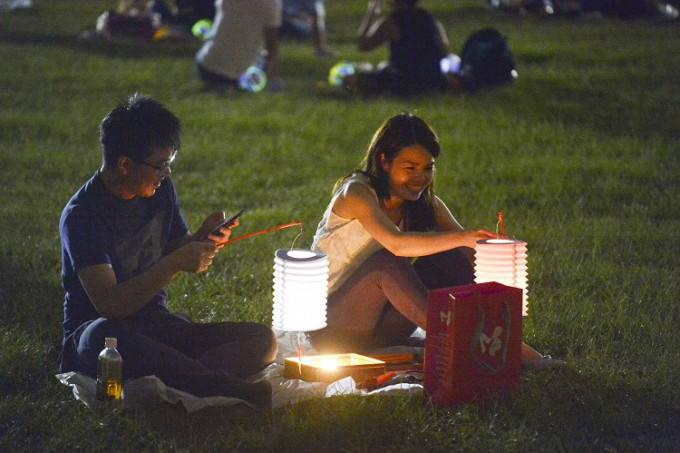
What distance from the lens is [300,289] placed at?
16.4 ft

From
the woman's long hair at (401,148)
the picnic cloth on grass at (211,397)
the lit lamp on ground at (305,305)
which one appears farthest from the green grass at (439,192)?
the woman's long hair at (401,148)

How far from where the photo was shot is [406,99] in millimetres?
12547

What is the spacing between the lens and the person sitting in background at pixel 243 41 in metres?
13.1

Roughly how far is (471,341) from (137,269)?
1.51m

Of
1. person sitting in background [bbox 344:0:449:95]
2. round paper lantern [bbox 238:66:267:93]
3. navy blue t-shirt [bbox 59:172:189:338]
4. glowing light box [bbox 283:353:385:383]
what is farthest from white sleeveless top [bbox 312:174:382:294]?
round paper lantern [bbox 238:66:267:93]

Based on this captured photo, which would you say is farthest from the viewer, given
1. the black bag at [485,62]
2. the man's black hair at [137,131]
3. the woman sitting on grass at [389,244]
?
the black bag at [485,62]

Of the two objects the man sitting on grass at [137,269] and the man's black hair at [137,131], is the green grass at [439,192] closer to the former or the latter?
the man sitting on grass at [137,269]

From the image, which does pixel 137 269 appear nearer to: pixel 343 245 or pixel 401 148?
pixel 343 245

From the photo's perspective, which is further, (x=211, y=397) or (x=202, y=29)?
(x=202, y=29)

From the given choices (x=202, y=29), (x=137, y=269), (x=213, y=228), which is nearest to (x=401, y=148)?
(x=213, y=228)

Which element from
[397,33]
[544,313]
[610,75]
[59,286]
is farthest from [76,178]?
[610,75]

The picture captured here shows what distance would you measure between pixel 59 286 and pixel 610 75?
8.69 meters

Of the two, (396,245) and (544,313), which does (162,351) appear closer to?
(396,245)

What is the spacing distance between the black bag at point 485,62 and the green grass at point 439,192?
0.26 m
